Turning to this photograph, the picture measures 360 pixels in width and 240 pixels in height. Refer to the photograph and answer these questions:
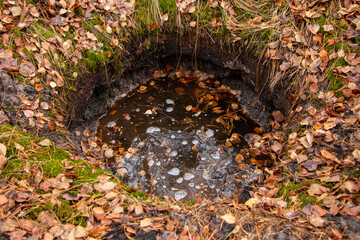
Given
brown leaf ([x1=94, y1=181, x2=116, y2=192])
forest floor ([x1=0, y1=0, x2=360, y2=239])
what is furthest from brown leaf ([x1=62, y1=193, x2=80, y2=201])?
brown leaf ([x1=94, y1=181, x2=116, y2=192])

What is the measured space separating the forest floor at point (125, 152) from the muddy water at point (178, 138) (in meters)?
0.20

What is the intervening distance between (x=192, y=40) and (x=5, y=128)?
7.56 feet

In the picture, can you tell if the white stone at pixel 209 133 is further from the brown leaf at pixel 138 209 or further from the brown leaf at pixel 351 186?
the brown leaf at pixel 351 186

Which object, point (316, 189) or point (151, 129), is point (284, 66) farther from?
point (151, 129)

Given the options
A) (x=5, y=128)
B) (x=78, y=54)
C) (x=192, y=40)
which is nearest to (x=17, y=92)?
(x=5, y=128)

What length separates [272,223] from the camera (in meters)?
1.86

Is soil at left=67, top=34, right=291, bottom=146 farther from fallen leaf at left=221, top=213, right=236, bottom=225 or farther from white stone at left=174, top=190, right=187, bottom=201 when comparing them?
fallen leaf at left=221, top=213, right=236, bottom=225

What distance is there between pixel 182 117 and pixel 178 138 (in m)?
0.32

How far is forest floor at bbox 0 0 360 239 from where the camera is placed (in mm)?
1795

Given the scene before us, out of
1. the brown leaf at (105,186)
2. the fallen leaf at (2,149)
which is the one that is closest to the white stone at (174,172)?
the brown leaf at (105,186)

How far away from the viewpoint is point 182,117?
10.7ft

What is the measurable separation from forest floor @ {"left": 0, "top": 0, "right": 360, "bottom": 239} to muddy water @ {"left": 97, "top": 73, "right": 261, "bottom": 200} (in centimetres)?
20

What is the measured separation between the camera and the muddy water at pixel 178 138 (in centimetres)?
273

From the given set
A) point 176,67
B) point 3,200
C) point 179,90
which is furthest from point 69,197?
point 176,67
